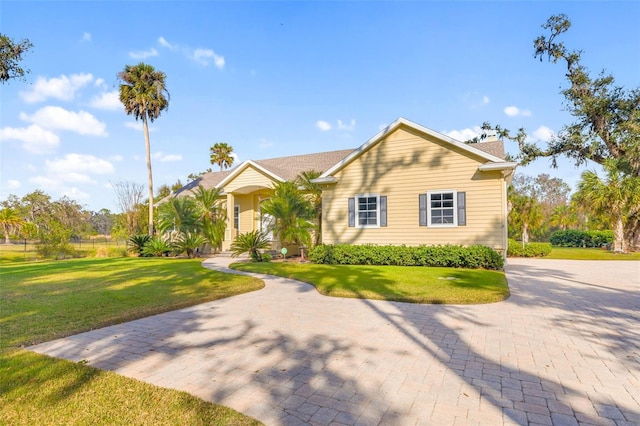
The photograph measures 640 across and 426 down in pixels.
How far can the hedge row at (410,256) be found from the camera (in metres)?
12.0

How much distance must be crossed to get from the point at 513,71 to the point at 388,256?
438 inches

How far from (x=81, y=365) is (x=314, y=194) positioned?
43.4 ft

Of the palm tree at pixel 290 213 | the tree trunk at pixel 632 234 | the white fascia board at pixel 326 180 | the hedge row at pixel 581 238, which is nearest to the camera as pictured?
the palm tree at pixel 290 213

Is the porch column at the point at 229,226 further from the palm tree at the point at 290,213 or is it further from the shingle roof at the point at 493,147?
→ the shingle roof at the point at 493,147

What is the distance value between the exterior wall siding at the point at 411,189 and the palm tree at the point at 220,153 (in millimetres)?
19033

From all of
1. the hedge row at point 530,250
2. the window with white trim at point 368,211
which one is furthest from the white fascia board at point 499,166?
the hedge row at point 530,250

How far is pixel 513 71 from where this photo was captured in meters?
15.7

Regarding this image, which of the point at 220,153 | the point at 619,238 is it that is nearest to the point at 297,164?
the point at 220,153

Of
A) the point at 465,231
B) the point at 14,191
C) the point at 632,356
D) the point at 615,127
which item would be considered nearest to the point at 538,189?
the point at 615,127

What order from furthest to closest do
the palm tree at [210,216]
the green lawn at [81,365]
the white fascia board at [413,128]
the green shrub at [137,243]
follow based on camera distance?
the green shrub at [137,243] → the palm tree at [210,216] → the white fascia board at [413,128] → the green lawn at [81,365]

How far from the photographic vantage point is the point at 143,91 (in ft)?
71.6

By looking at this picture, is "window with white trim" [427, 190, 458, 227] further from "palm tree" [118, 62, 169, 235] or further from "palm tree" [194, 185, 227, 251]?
"palm tree" [118, 62, 169, 235]

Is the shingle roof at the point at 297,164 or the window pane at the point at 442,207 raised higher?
the shingle roof at the point at 297,164

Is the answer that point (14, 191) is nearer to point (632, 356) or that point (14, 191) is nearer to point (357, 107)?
point (357, 107)
